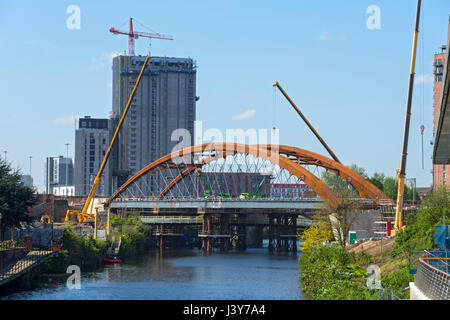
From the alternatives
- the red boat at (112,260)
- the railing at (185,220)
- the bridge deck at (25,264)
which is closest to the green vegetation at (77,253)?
the red boat at (112,260)

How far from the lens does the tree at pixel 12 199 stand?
2229 inches

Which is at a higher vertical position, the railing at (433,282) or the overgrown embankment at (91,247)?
the railing at (433,282)

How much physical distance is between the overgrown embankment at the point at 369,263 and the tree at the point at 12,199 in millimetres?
24438

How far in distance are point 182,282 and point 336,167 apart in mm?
48976

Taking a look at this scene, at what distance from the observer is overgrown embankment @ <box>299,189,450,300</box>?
36716mm

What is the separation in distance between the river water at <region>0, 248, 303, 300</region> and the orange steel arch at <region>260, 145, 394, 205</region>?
22.6 m

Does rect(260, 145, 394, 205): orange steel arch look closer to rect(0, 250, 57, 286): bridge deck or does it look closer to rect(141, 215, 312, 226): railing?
rect(141, 215, 312, 226): railing

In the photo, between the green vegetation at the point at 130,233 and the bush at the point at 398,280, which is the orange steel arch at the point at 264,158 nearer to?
the green vegetation at the point at 130,233

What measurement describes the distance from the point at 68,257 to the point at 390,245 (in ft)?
90.6

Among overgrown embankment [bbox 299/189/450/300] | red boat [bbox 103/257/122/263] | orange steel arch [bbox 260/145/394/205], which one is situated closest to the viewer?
overgrown embankment [bbox 299/189/450/300]

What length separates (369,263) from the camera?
51.0m

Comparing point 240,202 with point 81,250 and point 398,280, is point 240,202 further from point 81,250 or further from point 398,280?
point 398,280

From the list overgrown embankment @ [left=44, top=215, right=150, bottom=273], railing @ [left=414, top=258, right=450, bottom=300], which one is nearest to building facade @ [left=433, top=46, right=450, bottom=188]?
overgrown embankment @ [left=44, top=215, right=150, bottom=273]
